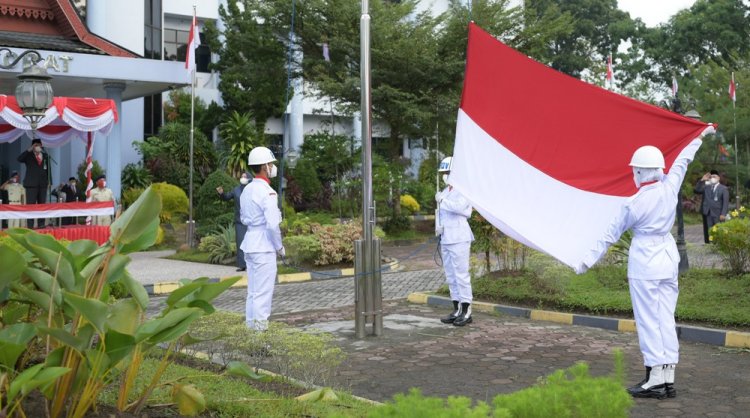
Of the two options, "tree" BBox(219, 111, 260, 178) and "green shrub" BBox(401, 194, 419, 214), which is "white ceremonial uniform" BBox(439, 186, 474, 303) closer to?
"green shrub" BBox(401, 194, 419, 214)

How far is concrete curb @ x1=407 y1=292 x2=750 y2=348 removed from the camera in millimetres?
9281

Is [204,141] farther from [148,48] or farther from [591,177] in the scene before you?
[591,177]

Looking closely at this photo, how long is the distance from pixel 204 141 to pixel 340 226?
48.6ft

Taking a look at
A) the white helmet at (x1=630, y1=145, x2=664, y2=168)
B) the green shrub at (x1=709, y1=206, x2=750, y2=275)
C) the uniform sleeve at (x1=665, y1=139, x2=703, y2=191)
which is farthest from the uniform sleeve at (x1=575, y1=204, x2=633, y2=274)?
the green shrub at (x1=709, y1=206, x2=750, y2=275)

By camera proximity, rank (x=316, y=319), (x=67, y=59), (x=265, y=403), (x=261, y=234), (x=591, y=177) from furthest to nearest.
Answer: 1. (x=67, y=59)
2. (x=316, y=319)
3. (x=261, y=234)
4. (x=591, y=177)
5. (x=265, y=403)

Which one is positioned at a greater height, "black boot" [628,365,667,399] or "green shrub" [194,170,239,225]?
"green shrub" [194,170,239,225]

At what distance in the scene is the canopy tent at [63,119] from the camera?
17641 mm

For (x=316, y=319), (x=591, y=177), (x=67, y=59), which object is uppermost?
(x=67, y=59)

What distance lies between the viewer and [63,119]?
18141 millimetres

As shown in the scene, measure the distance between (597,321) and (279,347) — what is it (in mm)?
5311

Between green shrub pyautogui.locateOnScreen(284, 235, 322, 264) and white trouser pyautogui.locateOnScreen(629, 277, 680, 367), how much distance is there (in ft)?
37.8

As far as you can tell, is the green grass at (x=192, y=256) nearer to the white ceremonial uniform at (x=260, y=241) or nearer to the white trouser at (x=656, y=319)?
the white ceremonial uniform at (x=260, y=241)

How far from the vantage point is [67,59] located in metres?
20.8

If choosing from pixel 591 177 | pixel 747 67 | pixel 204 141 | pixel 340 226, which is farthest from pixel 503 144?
pixel 747 67
